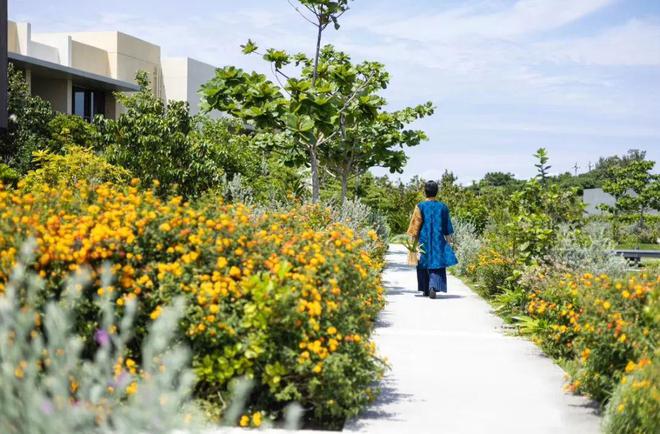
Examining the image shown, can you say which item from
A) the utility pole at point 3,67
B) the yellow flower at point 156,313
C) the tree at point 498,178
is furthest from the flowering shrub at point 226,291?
the tree at point 498,178

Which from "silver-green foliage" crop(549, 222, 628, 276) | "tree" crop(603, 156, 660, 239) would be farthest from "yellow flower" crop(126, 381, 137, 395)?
"tree" crop(603, 156, 660, 239)

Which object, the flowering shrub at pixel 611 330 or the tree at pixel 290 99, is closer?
the flowering shrub at pixel 611 330

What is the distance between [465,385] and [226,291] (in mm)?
2334

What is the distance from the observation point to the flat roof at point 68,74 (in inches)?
1469

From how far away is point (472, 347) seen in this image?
8398mm

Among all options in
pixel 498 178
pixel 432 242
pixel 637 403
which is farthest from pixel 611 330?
pixel 498 178

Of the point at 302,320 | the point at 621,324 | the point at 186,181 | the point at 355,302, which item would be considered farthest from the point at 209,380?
the point at 186,181

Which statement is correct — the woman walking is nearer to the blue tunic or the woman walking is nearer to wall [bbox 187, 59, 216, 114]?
the blue tunic

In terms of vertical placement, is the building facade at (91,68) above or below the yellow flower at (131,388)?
above

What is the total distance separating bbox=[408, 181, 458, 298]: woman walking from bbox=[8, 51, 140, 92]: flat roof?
28317mm

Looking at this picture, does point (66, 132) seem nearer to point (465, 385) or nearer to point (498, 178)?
point (465, 385)

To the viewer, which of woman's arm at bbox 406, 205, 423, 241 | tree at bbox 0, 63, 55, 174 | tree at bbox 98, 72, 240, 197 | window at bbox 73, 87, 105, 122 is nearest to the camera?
woman's arm at bbox 406, 205, 423, 241

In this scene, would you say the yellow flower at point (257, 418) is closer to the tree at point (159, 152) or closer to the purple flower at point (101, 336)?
the purple flower at point (101, 336)

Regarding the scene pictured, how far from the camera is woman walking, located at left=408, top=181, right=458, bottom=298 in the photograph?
12.7 meters
